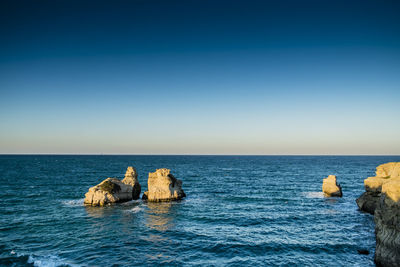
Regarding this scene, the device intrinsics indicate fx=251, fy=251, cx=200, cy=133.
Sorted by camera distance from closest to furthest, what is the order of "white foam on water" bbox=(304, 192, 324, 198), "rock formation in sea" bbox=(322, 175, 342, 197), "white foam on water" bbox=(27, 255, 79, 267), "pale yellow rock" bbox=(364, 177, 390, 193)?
"white foam on water" bbox=(27, 255, 79, 267), "pale yellow rock" bbox=(364, 177, 390, 193), "rock formation in sea" bbox=(322, 175, 342, 197), "white foam on water" bbox=(304, 192, 324, 198)

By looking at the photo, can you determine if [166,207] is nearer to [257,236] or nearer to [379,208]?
[257,236]

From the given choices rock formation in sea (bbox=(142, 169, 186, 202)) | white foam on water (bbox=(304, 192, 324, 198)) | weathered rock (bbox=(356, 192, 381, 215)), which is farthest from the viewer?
white foam on water (bbox=(304, 192, 324, 198))

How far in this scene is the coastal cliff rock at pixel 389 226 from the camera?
18.6 meters

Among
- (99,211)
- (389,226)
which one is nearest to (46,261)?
Answer: (99,211)

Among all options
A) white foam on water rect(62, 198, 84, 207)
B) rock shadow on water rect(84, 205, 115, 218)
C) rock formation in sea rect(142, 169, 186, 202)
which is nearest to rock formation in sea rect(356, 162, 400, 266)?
rock shadow on water rect(84, 205, 115, 218)

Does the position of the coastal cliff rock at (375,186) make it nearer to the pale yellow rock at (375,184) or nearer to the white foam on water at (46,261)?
the pale yellow rock at (375,184)

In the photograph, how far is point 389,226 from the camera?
19.3 metres

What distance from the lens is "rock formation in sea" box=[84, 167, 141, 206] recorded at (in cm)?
4259

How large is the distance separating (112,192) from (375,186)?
41272 mm

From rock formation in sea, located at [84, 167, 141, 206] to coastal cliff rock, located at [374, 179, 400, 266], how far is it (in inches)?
1482

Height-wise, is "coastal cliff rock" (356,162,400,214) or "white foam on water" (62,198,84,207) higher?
"coastal cliff rock" (356,162,400,214)

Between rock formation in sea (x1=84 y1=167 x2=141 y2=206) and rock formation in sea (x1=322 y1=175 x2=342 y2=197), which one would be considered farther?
rock formation in sea (x1=322 y1=175 x2=342 y2=197)

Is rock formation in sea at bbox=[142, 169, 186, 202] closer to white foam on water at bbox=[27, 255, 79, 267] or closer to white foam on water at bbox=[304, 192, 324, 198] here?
white foam on water at bbox=[27, 255, 79, 267]

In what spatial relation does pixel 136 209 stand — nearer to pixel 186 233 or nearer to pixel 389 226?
pixel 186 233
